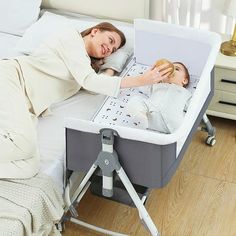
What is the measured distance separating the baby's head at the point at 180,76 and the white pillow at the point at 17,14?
94 centimetres

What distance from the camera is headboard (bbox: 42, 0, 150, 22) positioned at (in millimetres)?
2609

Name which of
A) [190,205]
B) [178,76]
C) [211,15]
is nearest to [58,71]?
[178,76]

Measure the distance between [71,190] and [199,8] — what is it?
1.26m

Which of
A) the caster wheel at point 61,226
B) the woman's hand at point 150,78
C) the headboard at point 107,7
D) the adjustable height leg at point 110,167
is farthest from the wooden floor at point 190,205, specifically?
the headboard at point 107,7

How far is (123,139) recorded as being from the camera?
172 centimetres

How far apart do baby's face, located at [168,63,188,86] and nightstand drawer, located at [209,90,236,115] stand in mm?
402

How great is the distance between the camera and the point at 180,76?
2152 millimetres

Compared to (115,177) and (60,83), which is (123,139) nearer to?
(115,177)

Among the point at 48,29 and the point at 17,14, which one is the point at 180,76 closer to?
the point at 48,29

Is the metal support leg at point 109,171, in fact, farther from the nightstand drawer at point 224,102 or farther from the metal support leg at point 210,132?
the nightstand drawer at point 224,102

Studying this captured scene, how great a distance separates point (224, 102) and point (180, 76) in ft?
1.55

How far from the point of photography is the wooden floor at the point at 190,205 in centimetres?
210

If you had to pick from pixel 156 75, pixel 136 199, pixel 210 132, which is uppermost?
pixel 156 75

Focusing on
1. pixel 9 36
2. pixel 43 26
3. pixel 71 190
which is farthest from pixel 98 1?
pixel 71 190
